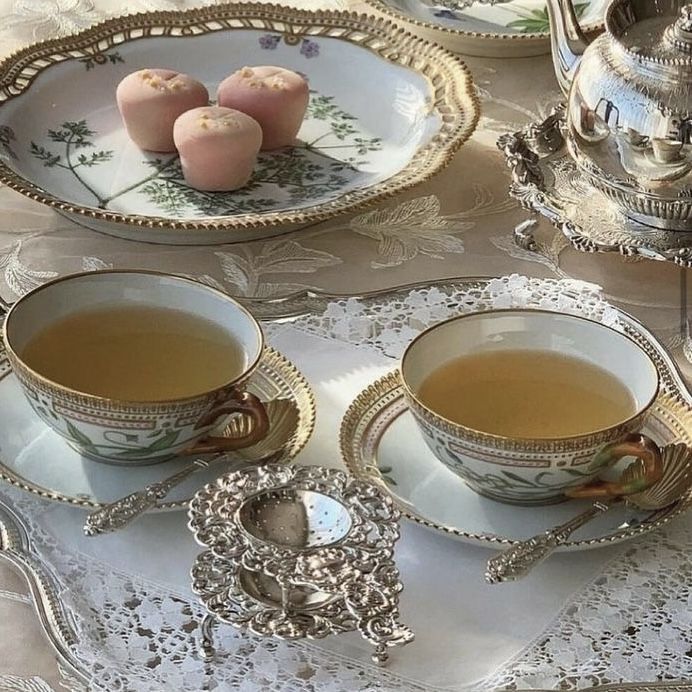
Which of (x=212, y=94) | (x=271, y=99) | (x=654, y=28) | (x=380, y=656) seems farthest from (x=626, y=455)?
(x=212, y=94)

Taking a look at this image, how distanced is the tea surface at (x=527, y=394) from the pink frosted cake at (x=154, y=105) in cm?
40

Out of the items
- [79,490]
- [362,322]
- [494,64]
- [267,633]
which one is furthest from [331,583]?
[494,64]

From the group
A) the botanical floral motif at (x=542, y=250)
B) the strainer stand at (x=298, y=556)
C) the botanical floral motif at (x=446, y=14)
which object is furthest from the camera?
the botanical floral motif at (x=446, y=14)

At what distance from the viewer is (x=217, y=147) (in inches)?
36.7

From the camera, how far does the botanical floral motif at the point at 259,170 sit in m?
0.95

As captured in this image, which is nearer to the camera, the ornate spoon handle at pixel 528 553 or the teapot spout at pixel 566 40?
the ornate spoon handle at pixel 528 553

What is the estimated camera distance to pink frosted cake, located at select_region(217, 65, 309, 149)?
100 centimetres

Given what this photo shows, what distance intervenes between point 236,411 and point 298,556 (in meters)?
0.11

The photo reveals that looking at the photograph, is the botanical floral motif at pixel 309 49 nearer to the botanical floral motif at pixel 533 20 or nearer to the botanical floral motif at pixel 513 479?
the botanical floral motif at pixel 533 20

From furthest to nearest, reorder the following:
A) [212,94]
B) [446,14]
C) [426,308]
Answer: [446,14], [212,94], [426,308]

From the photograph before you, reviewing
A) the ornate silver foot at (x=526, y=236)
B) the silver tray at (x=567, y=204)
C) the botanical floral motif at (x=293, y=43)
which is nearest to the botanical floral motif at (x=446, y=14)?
the botanical floral motif at (x=293, y=43)

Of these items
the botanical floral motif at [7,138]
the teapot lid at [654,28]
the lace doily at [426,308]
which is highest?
the teapot lid at [654,28]

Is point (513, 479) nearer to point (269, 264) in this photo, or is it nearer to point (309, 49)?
point (269, 264)

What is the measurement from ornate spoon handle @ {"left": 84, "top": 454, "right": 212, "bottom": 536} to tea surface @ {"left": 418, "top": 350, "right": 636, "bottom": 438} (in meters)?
0.13
